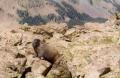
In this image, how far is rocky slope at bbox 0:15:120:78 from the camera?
22344 millimetres

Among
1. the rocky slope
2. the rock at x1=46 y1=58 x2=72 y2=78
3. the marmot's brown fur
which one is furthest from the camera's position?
the marmot's brown fur

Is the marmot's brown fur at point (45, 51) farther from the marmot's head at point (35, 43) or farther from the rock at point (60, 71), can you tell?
the rock at point (60, 71)

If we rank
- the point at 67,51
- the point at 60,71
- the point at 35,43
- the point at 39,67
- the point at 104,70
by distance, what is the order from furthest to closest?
the point at 67,51
the point at 35,43
the point at 39,67
the point at 60,71
the point at 104,70

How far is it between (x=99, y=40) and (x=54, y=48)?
13.1 ft

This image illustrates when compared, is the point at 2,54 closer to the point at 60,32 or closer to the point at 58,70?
the point at 58,70

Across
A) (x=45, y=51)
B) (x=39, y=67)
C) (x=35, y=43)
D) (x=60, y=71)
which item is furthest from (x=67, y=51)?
(x=39, y=67)

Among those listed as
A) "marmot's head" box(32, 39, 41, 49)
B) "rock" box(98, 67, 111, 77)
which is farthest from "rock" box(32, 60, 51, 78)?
"rock" box(98, 67, 111, 77)

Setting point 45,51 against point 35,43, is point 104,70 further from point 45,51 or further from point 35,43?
point 35,43

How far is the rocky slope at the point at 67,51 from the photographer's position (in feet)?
73.3

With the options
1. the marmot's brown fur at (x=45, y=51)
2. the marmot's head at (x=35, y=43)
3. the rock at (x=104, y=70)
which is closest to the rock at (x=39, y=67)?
the marmot's brown fur at (x=45, y=51)

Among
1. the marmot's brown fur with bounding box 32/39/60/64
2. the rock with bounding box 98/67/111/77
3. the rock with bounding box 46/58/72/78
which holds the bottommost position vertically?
the rock with bounding box 46/58/72/78

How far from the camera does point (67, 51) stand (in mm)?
25562

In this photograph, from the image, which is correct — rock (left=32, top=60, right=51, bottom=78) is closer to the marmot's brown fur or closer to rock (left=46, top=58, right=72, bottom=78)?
rock (left=46, top=58, right=72, bottom=78)

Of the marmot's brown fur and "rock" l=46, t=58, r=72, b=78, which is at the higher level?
the marmot's brown fur
